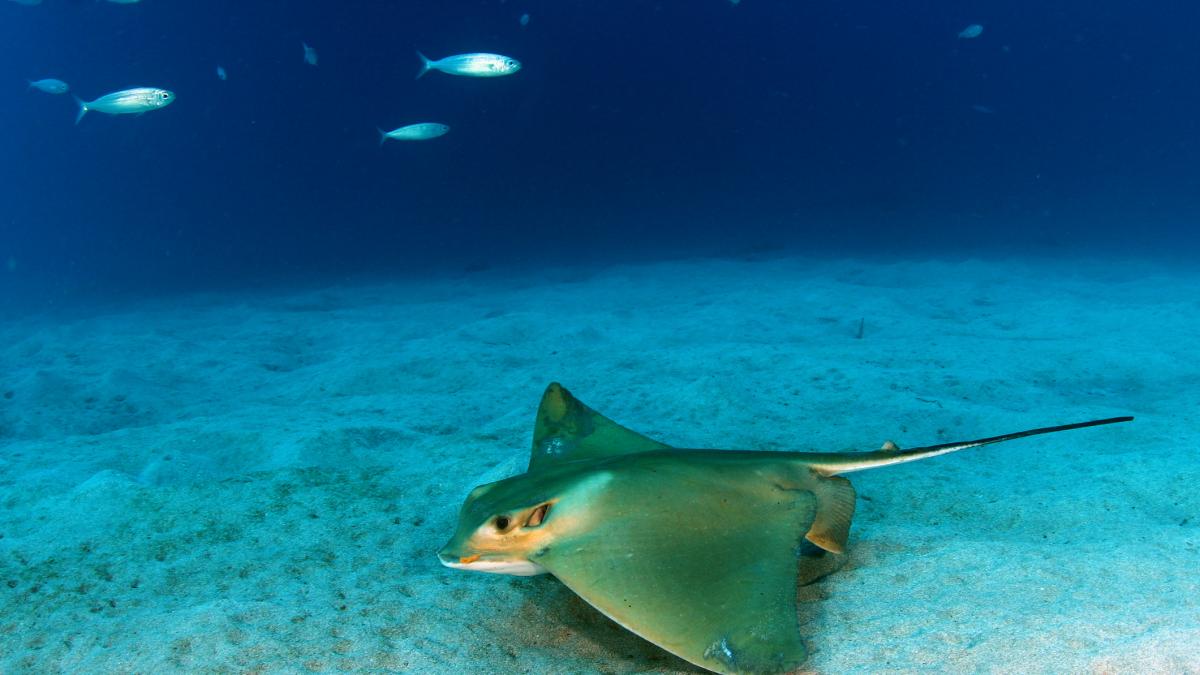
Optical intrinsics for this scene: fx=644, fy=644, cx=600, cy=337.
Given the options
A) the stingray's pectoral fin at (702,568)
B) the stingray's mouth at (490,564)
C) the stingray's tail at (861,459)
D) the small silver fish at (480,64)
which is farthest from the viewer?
the small silver fish at (480,64)

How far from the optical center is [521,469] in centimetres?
334

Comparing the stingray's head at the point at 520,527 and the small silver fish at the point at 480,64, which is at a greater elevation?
the small silver fish at the point at 480,64

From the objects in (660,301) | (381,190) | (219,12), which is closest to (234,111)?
(219,12)

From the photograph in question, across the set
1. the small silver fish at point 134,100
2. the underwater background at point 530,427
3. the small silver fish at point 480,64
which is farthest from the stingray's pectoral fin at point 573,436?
the small silver fish at point 134,100

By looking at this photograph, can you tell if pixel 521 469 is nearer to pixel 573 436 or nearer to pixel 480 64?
pixel 573 436

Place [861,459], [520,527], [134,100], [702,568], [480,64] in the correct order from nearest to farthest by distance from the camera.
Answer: [702,568] < [520,527] < [861,459] < [134,100] < [480,64]

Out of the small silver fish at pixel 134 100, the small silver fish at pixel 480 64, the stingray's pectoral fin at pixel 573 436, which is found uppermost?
the small silver fish at pixel 480 64

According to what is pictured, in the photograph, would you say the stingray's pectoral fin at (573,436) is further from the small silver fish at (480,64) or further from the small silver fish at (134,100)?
the small silver fish at (134,100)

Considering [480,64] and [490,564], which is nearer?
[490,564]

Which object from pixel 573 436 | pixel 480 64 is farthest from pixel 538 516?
pixel 480 64

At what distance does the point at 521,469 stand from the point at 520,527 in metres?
1.46

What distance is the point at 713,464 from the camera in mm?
2203

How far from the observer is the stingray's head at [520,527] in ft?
5.99

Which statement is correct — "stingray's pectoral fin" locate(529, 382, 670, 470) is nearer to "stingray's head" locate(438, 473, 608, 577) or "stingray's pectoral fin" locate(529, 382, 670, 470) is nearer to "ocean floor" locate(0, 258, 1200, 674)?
"ocean floor" locate(0, 258, 1200, 674)
